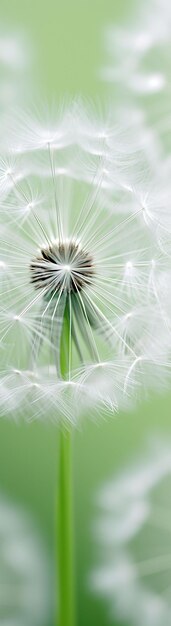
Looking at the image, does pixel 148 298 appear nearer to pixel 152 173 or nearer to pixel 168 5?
pixel 152 173

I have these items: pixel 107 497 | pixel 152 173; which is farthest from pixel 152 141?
pixel 107 497

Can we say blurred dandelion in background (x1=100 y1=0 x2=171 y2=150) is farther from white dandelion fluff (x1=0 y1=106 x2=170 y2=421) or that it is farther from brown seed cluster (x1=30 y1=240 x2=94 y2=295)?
brown seed cluster (x1=30 y1=240 x2=94 y2=295)

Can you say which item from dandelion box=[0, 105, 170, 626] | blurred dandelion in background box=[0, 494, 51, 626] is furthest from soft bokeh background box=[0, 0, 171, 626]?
dandelion box=[0, 105, 170, 626]

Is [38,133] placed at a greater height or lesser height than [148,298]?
greater

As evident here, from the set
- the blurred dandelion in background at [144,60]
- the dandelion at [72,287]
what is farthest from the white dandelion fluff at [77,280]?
the blurred dandelion in background at [144,60]

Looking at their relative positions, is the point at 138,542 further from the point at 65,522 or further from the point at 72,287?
the point at 72,287

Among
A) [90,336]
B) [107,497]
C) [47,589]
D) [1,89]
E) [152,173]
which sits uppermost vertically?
[1,89]
